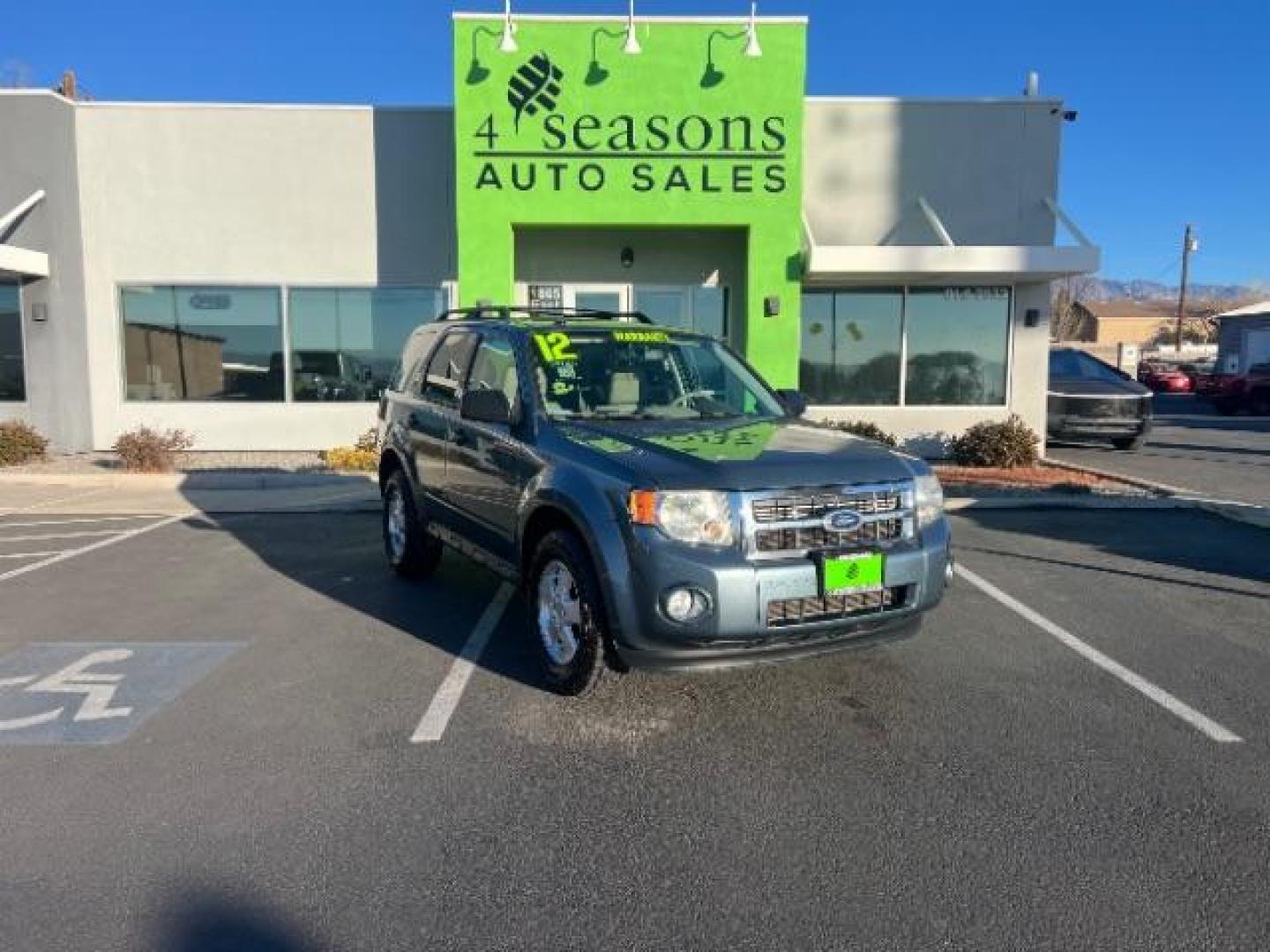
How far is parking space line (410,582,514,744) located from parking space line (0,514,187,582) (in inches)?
160

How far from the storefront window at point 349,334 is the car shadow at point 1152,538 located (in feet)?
28.4

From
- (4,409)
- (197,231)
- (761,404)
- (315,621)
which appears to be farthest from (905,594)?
(4,409)

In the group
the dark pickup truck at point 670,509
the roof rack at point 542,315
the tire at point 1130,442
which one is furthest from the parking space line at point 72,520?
the tire at point 1130,442

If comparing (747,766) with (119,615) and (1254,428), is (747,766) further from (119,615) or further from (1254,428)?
(1254,428)

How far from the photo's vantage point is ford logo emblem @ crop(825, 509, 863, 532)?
4.15 meters

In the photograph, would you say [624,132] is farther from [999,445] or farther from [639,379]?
[639,379]

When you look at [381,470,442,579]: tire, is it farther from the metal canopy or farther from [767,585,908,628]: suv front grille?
the metal canopy

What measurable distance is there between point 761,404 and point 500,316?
1.91 meters

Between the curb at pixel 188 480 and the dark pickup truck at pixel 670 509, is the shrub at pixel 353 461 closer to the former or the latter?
the curb at pixel 188 480

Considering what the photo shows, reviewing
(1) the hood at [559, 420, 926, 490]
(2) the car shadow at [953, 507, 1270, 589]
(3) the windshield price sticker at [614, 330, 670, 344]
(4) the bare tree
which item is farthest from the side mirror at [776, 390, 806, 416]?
(4) the bare tree

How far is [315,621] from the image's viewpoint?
609 cm

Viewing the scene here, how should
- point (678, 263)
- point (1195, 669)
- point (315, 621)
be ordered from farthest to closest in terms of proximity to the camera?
point (678, 263) < point (315, 621) < point (1195, 669)

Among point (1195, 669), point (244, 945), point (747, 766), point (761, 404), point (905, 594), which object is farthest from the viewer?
point (761, 404)

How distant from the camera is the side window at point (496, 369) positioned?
5.33 m
